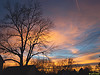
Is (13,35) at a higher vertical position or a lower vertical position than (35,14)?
lower

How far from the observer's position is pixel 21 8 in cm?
2070

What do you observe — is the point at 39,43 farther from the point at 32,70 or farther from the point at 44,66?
the point at 44,66

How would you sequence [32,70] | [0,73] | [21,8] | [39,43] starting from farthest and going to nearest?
1. [32,70]
2. [0,73]
3. [39,43]
4. [21,8]

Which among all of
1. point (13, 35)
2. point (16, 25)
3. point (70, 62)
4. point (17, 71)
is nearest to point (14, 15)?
point (16, 25)

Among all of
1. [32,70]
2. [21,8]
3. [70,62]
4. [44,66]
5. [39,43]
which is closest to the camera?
[21,8]

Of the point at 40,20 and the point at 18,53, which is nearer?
the point at 18,53

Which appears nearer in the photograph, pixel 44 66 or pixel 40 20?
pixel 40 20

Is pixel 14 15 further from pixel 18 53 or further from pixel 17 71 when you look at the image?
pixel 17 71

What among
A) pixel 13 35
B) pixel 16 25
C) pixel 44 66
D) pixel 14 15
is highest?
pixel 14 15

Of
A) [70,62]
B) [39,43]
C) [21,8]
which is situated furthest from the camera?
[70,62]

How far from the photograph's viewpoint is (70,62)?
73.2 m

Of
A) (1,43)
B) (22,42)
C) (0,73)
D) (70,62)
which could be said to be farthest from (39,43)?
(70,62)

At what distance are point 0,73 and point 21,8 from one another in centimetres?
1807

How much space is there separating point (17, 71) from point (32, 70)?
172 inches
